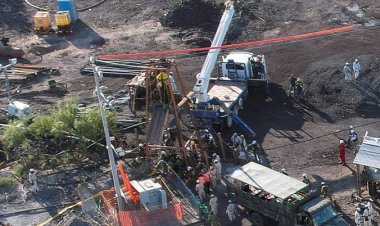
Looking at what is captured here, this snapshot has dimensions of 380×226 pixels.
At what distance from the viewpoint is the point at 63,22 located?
171ft

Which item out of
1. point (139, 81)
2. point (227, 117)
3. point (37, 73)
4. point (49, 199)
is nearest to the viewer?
point (49, 199)

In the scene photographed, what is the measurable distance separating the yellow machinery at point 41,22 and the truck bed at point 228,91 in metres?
17.6

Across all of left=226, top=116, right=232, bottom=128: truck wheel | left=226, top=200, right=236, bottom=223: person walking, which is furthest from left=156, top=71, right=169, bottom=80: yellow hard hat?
left=226, top=200, right=236, bottom=223: person walking

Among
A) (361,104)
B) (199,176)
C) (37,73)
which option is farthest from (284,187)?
(37,73)

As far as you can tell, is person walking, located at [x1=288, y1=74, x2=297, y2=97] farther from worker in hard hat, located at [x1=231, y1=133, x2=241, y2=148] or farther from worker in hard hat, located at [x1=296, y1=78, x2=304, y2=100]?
worker in hard hat, located at [x1=231, y1=133, x2=241, y2=148]

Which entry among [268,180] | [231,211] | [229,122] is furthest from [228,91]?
[231,211]

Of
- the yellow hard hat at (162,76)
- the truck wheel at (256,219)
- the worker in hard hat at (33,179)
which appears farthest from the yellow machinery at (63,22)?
the truck wheel at (256,219)

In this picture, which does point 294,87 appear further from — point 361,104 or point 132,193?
point 132,193

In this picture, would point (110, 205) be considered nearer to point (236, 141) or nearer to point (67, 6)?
point (236, 141)

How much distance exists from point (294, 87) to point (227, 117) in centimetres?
525

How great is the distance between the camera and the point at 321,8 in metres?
53.0

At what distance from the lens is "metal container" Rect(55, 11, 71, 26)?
2044 inches

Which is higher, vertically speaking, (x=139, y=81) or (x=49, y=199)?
(x=139, y=81)

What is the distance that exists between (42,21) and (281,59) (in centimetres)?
1809
